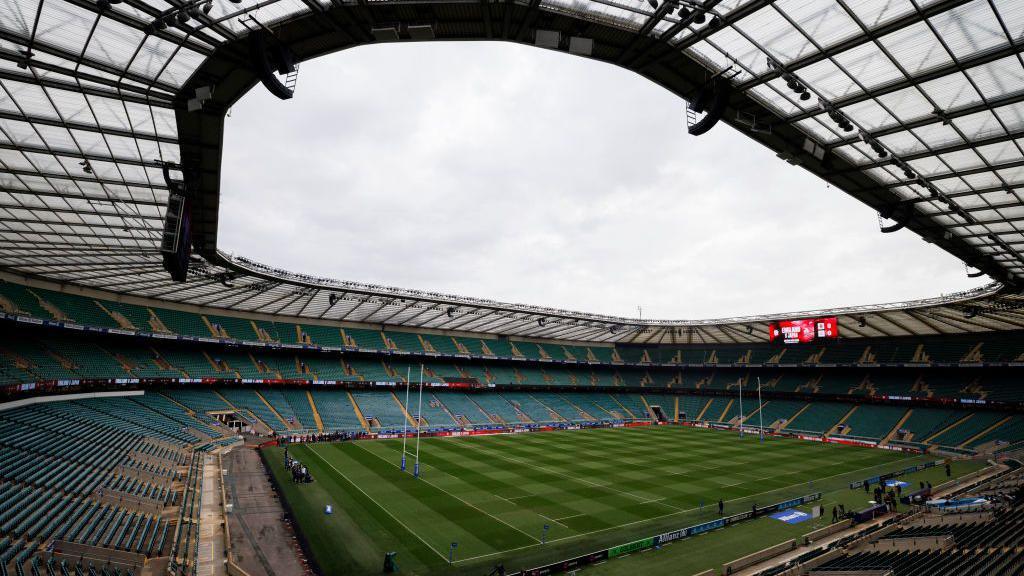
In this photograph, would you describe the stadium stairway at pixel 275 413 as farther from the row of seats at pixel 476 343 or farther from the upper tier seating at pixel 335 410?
the row of seats at pixel 476 343

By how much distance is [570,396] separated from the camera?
266ft

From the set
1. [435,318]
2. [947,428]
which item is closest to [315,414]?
[435,318]

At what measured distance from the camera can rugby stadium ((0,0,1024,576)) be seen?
537 inches

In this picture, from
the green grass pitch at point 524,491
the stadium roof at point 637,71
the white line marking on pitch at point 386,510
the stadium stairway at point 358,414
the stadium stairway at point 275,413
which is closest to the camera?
the stadium roof at point 637,71

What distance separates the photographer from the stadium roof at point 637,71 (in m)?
12.8

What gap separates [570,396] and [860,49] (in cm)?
7094

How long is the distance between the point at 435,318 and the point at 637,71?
56191 mm

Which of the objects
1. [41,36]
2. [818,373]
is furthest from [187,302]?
[818,373]

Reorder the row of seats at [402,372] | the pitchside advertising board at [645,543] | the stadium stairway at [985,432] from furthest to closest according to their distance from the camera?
the stadium stairway at [985,432]
the row of seats at [402,372]
the pitchside advertising board at [645,543]

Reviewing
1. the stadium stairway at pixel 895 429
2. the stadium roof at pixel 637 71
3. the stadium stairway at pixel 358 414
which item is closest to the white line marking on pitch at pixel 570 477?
the stadium stairway at pixel 358 414

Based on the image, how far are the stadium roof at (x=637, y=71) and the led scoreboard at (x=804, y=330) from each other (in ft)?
110

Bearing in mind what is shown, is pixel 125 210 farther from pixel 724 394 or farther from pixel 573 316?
pixel 724 394

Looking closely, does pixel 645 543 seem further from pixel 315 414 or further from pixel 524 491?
pixel 315 414

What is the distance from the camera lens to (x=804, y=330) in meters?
58.0
